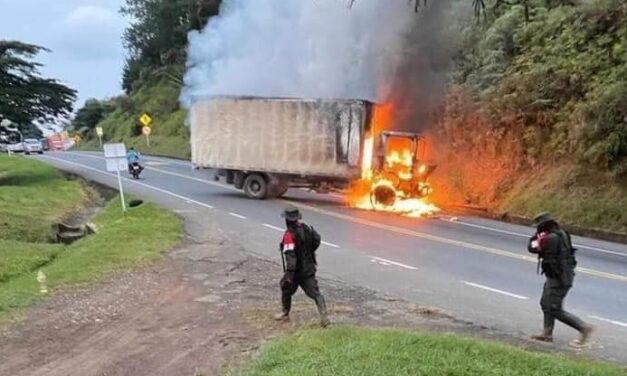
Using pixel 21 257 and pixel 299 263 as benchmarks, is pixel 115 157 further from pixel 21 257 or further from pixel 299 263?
pixel 299 263

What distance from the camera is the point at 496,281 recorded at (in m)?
13.1

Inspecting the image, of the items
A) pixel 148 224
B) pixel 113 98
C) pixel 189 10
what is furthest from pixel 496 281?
pixel 113 98

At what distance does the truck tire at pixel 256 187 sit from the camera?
26031 mm

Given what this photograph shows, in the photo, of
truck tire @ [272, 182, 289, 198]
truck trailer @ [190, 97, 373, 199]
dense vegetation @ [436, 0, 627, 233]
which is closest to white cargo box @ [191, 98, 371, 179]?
truck trailer @ [190, 97, 373, 199]

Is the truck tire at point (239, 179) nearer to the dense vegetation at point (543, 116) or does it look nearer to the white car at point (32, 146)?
the dense vegetation at point (543, 116)

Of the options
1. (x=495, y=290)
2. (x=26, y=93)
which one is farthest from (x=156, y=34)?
(x=495, y=290)

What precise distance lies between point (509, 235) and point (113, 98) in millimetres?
77933

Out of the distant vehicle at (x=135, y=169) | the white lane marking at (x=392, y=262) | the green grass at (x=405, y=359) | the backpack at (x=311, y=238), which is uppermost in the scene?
the backpack at (x=311, y=238)

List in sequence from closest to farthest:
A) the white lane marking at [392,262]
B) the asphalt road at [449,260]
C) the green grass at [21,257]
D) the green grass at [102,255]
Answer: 1. the asphalt road at [449,260]
2. the green grass at [102,255]
3. the white lane marking at [392,262]
4. the green grass at [21,257]

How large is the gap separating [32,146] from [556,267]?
6121cm

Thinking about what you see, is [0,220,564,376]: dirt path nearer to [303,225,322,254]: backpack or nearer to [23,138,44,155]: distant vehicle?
[303,225,322,254]: backpack

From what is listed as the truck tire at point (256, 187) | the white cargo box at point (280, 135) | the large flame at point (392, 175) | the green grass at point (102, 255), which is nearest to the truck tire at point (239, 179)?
the truck tire at point (256, 187)

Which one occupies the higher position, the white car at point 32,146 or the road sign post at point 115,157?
the road sign post at point 115,157

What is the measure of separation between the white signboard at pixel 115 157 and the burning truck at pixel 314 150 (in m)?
5.40
